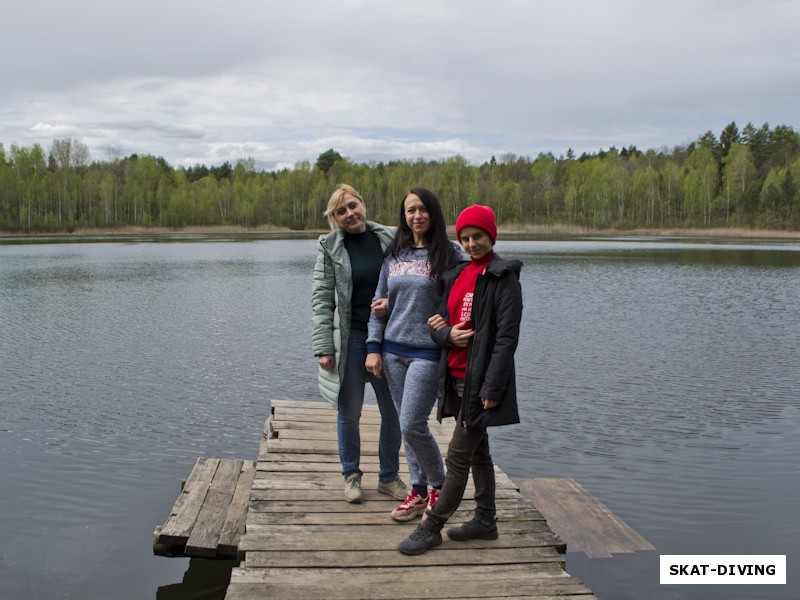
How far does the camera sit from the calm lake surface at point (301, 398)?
544cm

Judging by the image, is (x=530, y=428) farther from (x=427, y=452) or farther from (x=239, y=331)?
(x=239, y=331)

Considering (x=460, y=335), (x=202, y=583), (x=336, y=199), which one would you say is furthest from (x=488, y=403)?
(x=202, y=583)

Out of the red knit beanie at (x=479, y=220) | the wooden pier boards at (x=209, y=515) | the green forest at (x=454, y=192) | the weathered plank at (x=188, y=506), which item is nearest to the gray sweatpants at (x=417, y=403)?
the red knit beanie at (x=479, y=220)

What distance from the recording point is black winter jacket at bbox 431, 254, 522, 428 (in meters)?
3.48

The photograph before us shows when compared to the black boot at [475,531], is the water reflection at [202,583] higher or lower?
lower

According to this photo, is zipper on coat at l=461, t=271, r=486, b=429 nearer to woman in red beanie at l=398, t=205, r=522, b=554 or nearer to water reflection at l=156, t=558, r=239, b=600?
woman in red beanie at l=398, t=205, r=522, b=554

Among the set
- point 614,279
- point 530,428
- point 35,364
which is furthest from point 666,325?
point 35,364

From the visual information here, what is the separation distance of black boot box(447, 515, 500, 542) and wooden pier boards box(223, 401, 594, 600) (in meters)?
0.03

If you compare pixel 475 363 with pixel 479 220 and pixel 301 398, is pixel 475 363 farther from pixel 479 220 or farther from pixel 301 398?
pixel 301 398

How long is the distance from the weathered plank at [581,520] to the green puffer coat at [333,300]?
2.37 m

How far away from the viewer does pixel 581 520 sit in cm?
571

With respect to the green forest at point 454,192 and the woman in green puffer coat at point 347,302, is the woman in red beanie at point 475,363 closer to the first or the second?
the woman in green puffer coat at point 347,302

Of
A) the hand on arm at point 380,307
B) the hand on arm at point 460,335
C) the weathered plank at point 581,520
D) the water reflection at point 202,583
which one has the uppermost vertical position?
the hand on arm at point 380,307

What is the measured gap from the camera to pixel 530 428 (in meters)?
8.57
